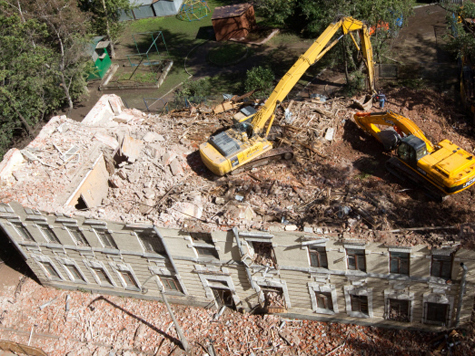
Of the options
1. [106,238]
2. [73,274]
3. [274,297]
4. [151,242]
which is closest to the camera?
[151,242]

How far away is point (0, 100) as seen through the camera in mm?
33750

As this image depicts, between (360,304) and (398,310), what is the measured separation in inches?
69.8

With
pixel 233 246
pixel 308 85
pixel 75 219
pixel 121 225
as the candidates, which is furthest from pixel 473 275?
pixel 308 85

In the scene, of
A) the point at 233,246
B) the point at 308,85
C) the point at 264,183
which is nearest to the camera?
the point at 233,246

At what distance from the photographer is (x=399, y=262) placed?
17453 mm

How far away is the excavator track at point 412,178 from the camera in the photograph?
2038 cm

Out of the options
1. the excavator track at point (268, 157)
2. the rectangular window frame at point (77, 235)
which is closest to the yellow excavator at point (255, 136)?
the excavator track at point (268, 157)

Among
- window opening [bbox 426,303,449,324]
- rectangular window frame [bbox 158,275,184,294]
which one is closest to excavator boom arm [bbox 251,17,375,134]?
rectangular window frame [bbox 158,275,184,294]

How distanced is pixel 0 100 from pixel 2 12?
945 cm

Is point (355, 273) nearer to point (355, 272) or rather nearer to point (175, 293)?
point (355, 272)

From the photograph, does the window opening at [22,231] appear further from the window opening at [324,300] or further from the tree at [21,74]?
the window opening at [324,300]

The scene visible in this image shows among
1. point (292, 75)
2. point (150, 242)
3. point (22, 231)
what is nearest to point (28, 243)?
point (22, 231)

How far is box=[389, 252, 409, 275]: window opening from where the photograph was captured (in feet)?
56.3

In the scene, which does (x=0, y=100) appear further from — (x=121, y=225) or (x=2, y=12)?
(x=121, y=225)
